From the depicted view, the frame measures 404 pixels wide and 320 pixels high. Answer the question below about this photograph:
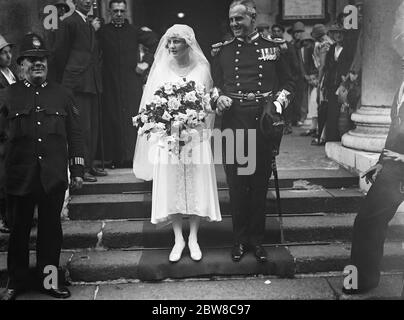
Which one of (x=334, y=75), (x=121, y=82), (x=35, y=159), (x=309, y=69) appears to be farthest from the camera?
(x=309, y=69)

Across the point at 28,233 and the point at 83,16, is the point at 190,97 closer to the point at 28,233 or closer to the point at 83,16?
the point at 28,233

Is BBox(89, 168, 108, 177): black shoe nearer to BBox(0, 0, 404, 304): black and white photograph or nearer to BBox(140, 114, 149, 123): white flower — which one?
BBox(0, 0, 404, 304): black and white photograph

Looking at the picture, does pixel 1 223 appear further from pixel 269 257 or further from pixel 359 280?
pixel 359 280

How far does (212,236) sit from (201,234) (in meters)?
0.11

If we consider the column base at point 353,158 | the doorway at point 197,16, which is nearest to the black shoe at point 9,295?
the column base at point 353,158

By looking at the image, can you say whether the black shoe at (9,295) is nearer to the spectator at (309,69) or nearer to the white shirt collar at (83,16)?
the white shirt collar at (83,16)

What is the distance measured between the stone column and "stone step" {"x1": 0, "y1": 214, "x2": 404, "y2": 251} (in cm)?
114

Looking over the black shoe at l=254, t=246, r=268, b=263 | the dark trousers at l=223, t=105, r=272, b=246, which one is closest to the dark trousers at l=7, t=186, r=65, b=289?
the dark trousers at l=223, t=105, r=272, b=246

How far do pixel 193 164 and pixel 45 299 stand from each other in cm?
169

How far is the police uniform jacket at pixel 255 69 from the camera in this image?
498 cm

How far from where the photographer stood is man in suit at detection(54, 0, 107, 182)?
242 inches

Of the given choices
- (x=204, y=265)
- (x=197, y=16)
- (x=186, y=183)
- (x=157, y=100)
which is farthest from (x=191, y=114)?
(x=197, y=16)

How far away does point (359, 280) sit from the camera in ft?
15.4

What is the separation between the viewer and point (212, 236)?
18.0 feet
